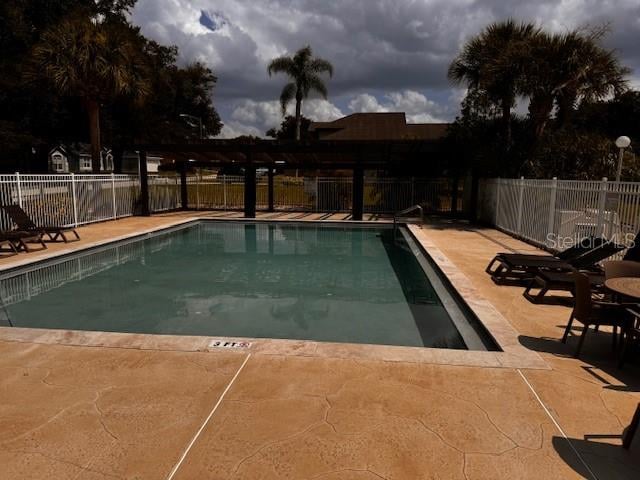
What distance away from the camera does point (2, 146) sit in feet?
72.9

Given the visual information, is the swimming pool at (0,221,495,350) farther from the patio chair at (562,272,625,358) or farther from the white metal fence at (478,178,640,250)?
the white metal fence at (478,178,640,250)

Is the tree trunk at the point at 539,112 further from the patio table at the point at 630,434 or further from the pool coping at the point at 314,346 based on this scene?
the patio table at the point at 630,434

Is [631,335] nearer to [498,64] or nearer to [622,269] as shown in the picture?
[622,269]

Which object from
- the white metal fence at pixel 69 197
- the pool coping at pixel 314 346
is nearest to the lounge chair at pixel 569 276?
the pool coping at pixel 314 346

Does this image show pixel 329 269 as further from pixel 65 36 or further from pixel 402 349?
pixel 65 36

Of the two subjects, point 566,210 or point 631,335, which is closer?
point 631,335

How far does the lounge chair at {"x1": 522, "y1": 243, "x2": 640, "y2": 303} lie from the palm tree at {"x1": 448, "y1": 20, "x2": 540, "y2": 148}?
392 inches

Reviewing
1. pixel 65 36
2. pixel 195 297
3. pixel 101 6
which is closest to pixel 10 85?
pixel 101 6

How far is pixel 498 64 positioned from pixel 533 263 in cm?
1007

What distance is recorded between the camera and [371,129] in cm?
3669

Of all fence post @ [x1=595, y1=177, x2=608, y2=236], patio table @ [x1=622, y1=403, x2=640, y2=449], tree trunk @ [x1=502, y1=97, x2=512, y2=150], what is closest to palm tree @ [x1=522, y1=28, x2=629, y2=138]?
tree trunk @ [x1=502, y1=97, x2=512, y2=150]

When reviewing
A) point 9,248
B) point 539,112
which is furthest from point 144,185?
point 539,112

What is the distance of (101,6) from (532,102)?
25433 millimetres

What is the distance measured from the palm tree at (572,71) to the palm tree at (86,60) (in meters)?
14.7
